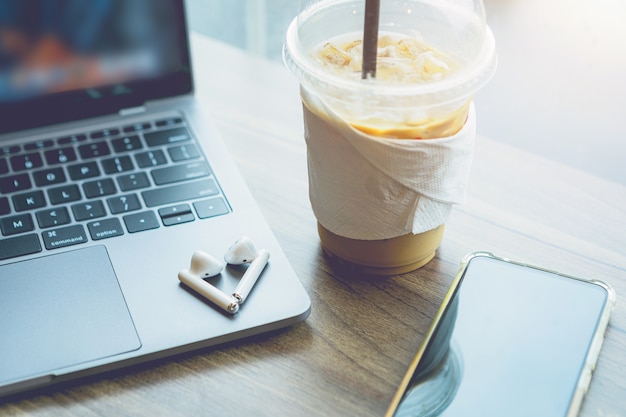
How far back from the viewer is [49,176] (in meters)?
0.64

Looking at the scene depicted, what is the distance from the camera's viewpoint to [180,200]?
2.02ft

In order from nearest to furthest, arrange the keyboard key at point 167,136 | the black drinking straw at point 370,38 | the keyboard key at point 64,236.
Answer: the black drinking straw at point 370,38, the keyboard key at point 64,236, the keyboard key at point 167,136

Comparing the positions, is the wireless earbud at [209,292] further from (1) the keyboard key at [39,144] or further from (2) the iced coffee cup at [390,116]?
(1) the keyboard key at [39,144]

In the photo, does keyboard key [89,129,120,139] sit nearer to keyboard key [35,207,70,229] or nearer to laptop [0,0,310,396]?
laptop [0,0,310,396]

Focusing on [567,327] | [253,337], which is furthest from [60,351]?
[567,327]

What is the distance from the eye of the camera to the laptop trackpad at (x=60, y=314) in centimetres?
49

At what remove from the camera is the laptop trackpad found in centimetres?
49

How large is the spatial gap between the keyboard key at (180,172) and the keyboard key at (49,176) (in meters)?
0.08

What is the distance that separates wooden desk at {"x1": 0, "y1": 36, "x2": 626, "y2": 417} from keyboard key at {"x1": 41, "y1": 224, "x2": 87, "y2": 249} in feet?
0.42

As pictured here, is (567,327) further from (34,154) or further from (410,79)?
(34,154)

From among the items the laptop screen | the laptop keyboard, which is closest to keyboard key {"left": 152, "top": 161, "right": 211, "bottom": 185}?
the laptop keyboard

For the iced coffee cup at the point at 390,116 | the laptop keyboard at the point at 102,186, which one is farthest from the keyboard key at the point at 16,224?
the iced coffee cup at the point at 390,116

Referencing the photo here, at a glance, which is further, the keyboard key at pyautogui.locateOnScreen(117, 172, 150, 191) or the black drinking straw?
the keyboard key at pyautogui.locateOnScreen(117, 172, 150, 191)

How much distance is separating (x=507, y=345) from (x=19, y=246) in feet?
1.21
